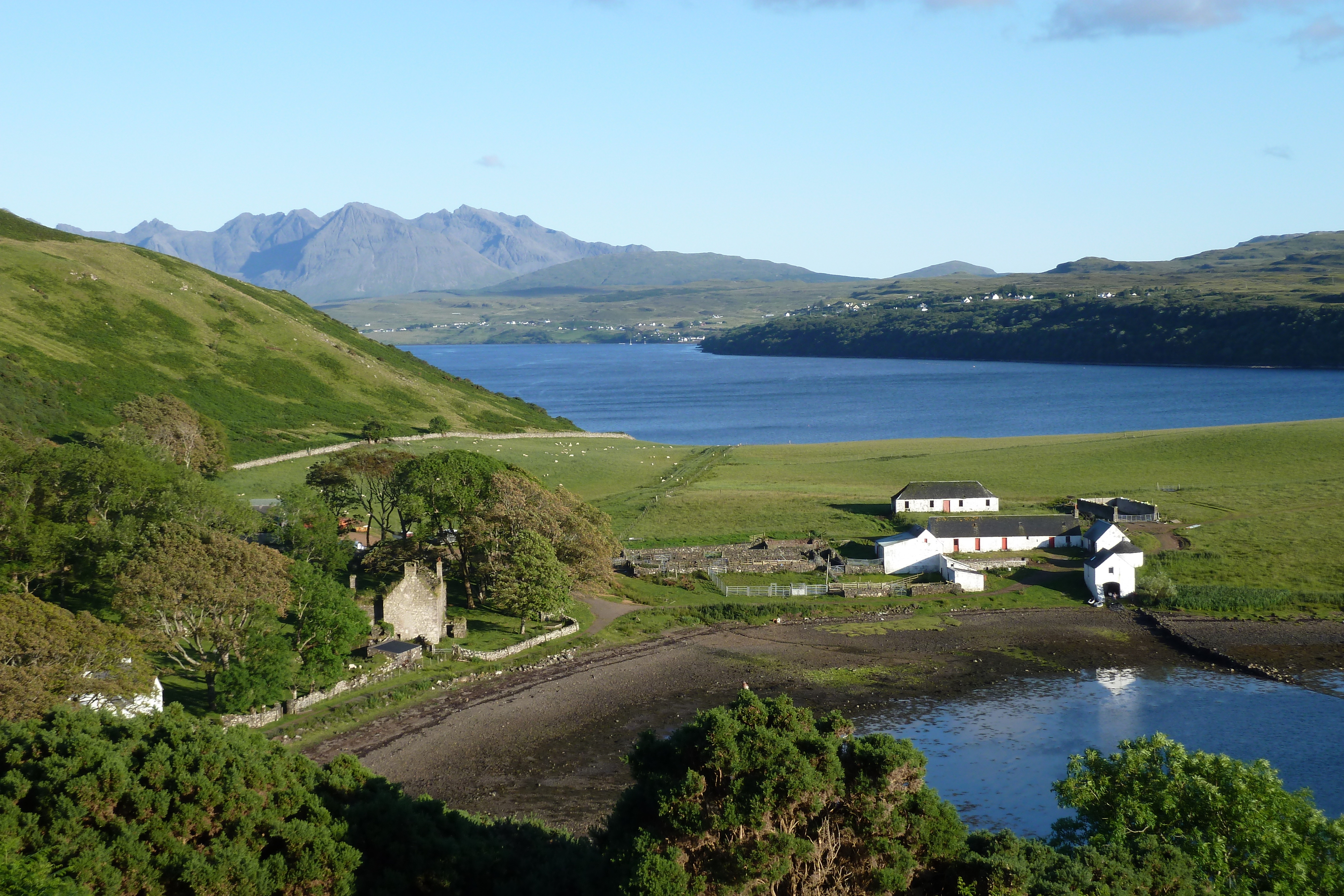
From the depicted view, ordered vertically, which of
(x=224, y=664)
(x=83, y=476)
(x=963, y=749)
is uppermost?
(x=83, y=476)

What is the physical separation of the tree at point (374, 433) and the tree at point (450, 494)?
49839 mm

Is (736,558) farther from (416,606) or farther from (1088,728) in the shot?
(1088,728)

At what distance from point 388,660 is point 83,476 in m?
19.0

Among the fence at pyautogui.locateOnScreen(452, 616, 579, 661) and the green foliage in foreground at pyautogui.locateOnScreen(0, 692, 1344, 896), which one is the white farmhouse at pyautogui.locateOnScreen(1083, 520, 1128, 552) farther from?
the green foliage in foreground at pyautogui.locateOnScreen(0, 692, 1344, 896)

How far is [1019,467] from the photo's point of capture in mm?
96625

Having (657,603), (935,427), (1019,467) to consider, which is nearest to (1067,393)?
(935,427)

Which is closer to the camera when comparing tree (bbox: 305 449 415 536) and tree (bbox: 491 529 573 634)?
tree (bbox: 491 529 573 634)

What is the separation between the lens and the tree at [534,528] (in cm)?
5450

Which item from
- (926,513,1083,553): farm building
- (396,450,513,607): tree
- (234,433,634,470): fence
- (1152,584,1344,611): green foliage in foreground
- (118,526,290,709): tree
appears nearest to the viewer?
(118,526,290,709): tree

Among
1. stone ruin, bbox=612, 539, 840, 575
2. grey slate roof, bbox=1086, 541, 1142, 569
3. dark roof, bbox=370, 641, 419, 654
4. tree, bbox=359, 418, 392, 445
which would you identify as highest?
tree, bbox=359, 418, 392, 445

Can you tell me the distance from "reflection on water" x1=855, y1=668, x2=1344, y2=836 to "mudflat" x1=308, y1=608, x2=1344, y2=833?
6.56 ft

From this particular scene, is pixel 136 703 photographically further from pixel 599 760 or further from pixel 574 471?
pixel 574 471

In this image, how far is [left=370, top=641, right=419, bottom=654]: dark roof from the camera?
4622 centimetres

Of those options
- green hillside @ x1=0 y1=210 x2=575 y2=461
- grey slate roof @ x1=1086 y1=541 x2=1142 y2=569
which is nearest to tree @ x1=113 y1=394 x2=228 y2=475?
green hillside @ x1=0 y1=210 x2=575 y2=461
